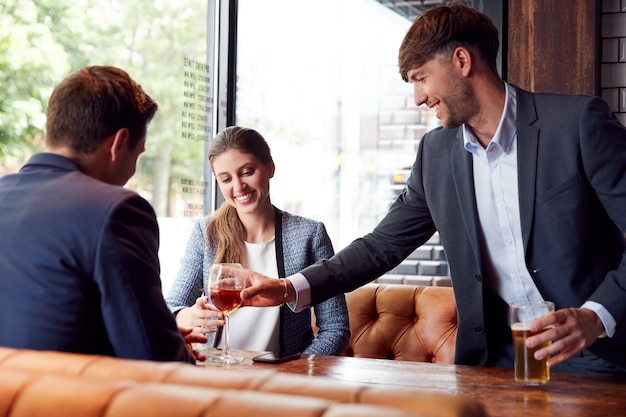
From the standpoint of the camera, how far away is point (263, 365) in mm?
2064

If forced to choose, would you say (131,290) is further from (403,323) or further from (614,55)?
(614,55)

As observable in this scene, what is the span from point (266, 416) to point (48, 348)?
0.72 meters

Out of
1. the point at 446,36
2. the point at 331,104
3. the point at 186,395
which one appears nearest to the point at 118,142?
the point at 186,395

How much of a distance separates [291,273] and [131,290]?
4.78 feet

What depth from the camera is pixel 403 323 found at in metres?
3.11

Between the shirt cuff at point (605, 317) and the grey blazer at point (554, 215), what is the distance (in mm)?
31

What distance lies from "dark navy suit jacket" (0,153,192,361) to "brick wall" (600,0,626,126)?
117 inches

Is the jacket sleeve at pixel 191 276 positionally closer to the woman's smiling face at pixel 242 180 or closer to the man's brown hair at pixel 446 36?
the woman's smiling face at pixel 242 180

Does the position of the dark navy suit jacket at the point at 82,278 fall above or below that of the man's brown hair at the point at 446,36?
below

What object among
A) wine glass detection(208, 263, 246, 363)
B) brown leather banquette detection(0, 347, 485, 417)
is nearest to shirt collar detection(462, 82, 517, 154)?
wine glass detection(208, 263, 246, 363)

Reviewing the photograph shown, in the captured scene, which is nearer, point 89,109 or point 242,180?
point 89,109

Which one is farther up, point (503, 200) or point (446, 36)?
point (446, 36)

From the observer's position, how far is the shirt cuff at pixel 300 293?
2.38m

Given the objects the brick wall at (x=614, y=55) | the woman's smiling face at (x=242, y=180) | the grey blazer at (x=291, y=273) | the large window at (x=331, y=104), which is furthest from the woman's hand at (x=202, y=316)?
the brick wall at (x=614, y=55)
